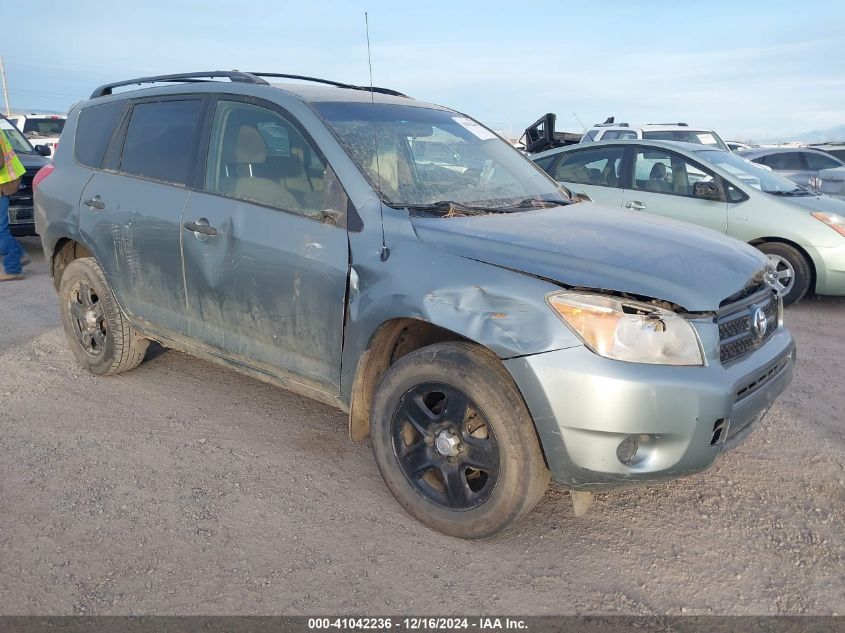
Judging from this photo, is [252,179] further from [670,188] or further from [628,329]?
[670,188]

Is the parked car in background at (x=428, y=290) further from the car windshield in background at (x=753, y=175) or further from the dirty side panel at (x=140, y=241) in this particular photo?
the car windshield in background at (x=753, y=175)

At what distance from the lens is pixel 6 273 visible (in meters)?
7.86

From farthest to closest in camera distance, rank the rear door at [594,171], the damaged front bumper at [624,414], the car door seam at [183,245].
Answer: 1. the rear door at [594,171]
2. the car door seam at [183,245]
3. the damaged front bumper at [624,414]

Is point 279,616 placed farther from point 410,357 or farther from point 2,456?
point 2,456

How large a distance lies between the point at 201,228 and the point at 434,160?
1272 mm

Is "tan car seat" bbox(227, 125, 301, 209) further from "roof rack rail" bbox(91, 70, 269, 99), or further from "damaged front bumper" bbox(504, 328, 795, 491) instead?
"damaged front bumper" bbox(504, 328, 795, 491)

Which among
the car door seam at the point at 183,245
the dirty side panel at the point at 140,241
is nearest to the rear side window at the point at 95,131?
the dirty side panel at the point at 140,241

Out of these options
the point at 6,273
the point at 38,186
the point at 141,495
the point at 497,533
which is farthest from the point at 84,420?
the point at 6,273

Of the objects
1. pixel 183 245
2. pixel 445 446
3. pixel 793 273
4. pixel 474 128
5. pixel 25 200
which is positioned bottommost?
pixel 25 200

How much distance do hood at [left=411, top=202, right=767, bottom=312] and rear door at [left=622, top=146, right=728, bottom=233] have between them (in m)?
3.89

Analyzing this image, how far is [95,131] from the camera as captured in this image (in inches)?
183

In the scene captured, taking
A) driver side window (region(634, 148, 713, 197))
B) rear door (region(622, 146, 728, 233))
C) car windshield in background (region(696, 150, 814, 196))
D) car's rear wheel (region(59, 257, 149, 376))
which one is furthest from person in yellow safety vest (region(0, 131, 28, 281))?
car windshield in background (region(696, 150, 814, 196))

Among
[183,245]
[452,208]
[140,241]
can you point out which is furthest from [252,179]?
[452,208]

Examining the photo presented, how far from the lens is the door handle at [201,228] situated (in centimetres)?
361
